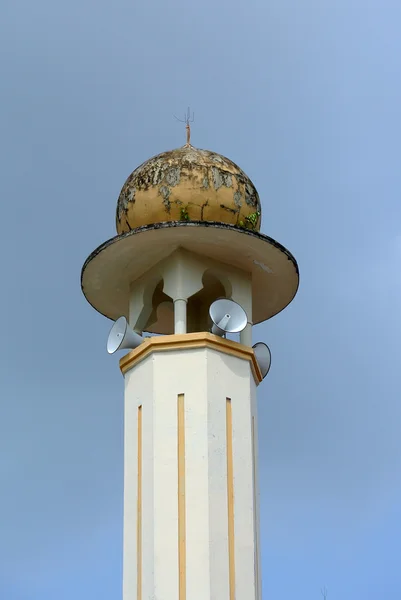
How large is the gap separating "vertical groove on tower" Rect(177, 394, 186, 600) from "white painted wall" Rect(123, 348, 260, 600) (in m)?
0.04

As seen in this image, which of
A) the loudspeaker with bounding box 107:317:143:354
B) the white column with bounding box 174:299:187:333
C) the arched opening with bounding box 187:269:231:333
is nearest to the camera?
the white column with bounding box 174:299:187:333

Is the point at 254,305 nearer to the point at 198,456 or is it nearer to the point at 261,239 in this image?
the point at 261,239

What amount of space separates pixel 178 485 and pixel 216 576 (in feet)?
3.51

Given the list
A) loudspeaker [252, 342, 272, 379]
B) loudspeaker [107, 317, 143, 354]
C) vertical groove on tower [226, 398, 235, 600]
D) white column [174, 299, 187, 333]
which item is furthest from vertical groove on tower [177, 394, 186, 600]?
loudspeaker [252, 342, 272, 379]

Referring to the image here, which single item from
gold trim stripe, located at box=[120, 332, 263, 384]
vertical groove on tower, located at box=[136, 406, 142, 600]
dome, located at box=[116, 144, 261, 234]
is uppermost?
dome, located at box=[116, 144, 261, 234]

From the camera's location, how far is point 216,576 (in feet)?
35.9

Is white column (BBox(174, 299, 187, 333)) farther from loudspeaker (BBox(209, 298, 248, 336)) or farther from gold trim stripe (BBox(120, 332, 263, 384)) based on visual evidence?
loudspeaker (BBox(209, 298, 248, 336))

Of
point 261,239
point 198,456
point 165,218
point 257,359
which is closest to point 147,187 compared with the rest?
point 165,218

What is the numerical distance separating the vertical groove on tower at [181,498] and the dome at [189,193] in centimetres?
238

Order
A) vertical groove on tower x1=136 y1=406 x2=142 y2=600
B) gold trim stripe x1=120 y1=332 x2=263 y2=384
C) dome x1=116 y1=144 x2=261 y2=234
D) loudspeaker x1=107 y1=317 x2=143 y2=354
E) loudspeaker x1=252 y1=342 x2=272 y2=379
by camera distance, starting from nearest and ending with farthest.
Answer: vertical groove on tower x1=136 y1=406 x2=142 y2=600, gold trim stripe x1=120 y1=332 x2=263 y2=384, loudspeaker x1=107 y1=317 x2=143 y2=354, dome x1=116 y1=144 x2=261 y2=234, loudspeaker x1=252 y1=342 x2=272 y2=379

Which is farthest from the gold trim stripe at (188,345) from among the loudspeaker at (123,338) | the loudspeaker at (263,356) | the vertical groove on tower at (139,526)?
the vertical groove on tower at (139,526)

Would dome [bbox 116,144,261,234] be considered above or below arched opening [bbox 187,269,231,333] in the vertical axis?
above

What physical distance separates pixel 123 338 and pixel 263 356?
74.1 inches

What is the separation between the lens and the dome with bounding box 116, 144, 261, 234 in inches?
493
